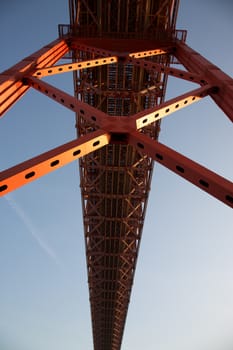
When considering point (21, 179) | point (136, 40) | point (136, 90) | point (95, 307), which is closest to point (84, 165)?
point (136, 90)

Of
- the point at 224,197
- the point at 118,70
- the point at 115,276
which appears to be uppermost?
the point at 118,70

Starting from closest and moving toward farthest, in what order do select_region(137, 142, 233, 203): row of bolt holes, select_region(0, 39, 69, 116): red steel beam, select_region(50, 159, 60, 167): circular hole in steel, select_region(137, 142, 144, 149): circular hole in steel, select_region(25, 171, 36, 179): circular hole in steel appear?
select_region(137, 142, 233, 203): row of bolt holes < select_region(25, 171, 36, 179): circular hole in steel < select_region(50, 159, 60, 167): circular hole in steel < select_region(137, 142, 144, 149): circular hole in steel < select_region(0, 39, 69, 116): red steel beam

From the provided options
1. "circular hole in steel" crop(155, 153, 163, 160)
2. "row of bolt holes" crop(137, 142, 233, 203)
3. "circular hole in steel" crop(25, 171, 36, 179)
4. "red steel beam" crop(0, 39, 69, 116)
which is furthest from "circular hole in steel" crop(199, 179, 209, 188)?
"red steel beam" crop(0, 39, 69, 116)

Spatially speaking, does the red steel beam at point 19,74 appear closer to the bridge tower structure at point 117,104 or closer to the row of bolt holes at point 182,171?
the bridge tower structure at point 117,104

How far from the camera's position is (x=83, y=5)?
486 inches

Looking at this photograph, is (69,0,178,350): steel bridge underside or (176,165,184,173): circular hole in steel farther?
(69,0,178,350): steel bridge underside

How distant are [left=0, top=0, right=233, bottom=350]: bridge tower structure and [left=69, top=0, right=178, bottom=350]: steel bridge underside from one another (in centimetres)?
4

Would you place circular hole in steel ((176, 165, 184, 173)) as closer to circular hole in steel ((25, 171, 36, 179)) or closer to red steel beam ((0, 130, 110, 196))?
red steel beam ((0, 130, 110, 196))

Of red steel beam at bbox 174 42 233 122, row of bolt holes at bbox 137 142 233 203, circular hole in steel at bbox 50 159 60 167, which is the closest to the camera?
row of bolt holes at bbox 137 142 233 203

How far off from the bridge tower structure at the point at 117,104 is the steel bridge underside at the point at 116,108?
0.14 feet

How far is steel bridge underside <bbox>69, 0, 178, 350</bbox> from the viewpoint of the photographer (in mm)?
11703

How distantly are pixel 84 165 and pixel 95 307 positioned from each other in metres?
17.8

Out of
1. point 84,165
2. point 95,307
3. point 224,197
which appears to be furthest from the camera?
point 95,307

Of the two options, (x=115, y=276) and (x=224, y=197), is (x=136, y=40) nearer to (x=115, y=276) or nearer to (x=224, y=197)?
(x=224, y=197)
